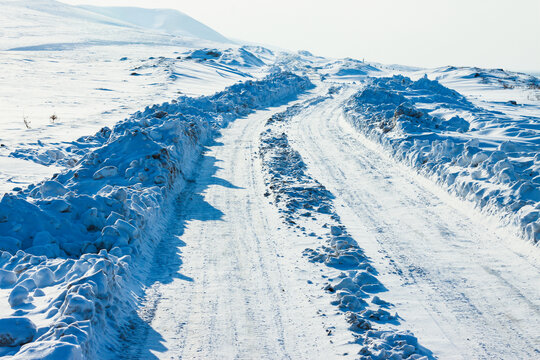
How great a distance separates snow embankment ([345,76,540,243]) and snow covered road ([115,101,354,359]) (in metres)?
4.25

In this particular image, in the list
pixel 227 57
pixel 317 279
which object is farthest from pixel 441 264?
pixel 227 57

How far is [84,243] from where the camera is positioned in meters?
7.57

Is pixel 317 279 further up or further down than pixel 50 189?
further up

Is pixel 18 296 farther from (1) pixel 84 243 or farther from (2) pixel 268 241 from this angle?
(2) pixel 268 241

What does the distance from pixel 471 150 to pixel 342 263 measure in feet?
20.7

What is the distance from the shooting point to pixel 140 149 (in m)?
11.8

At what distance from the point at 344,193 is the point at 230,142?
7.14 m

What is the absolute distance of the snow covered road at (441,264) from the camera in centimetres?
590

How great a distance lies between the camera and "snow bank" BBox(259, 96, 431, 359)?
5.60 metres

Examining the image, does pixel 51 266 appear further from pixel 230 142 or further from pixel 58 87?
pixel 58 87

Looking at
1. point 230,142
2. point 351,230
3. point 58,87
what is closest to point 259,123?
point 230,142

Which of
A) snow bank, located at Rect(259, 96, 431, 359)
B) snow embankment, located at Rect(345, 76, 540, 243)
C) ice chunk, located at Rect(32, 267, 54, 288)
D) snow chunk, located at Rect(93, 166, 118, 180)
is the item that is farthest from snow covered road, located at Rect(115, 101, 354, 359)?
snow embankment, located at Rect(345, 76, 540, 243)

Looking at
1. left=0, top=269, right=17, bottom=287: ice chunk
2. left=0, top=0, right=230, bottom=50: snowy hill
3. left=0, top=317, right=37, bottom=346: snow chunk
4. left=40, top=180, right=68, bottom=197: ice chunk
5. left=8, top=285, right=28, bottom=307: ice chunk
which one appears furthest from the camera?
left=0, top=0, right=230, bottom=50: snowy hill

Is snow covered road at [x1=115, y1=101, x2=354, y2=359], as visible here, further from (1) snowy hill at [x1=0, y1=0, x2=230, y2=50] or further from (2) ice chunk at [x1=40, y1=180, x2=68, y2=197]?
(1) snowy hill at [x1=0, y1=0, x2=230, y2=50]
